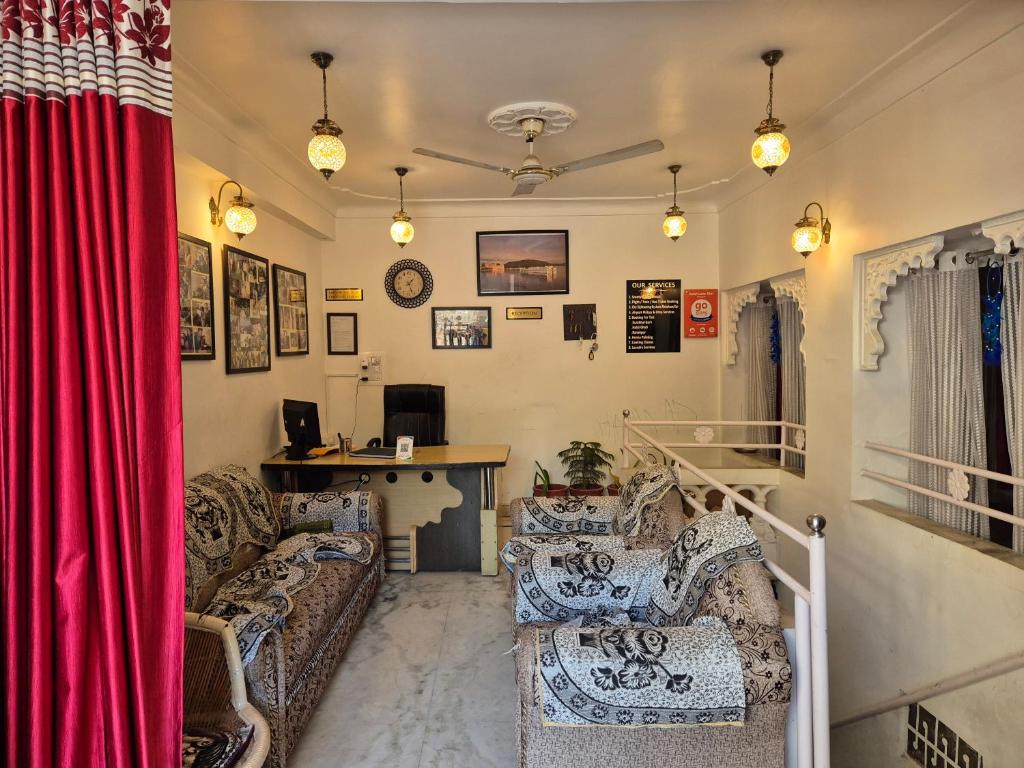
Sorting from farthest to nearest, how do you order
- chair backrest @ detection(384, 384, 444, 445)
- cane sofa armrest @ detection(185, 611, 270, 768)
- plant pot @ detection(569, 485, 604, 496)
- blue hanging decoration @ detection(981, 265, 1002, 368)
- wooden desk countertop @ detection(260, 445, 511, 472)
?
plant pot @ detection(569, 485, 604, 496) → chair backrest @ detection(384, 384, 444, 445) → wooden desk countertop @ detection(260, 445, 511, 472) → blue hanging decoration @ detection(981, 265, 1002, 368) → cane sofa armrest @ detection(185, 611, 270, 768)

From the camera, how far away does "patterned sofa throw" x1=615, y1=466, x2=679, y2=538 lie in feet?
9.70

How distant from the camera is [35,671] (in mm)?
1277

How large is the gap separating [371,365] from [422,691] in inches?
→ 138

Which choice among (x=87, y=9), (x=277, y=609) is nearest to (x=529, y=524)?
(x=277, y=609)

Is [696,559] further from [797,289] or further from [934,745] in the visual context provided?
[797,289]

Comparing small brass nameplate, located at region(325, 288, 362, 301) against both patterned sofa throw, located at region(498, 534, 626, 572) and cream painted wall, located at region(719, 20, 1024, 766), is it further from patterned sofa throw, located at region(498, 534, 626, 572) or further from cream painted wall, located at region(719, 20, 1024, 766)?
cream painted wall, located at region(719, 20, 1024, 766)

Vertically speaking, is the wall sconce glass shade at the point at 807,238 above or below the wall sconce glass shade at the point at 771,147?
below

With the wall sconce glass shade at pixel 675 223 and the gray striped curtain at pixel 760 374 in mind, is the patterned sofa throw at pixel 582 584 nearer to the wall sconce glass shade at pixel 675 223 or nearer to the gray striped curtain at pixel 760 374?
the wall sconce glass shade at pixel 675 223

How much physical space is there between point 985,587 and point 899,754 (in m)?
1.20

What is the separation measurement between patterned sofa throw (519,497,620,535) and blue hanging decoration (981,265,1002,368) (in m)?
2.06

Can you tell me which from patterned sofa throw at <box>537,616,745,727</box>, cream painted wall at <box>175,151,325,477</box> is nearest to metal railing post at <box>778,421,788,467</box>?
patterned sofa throw at <box>537,616,745,727</box>

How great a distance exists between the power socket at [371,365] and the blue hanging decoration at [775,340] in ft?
11.6

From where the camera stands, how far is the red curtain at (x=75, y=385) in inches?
50.9

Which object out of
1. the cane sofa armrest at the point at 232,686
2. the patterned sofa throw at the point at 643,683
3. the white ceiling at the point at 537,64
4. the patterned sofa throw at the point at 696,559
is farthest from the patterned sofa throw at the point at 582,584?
the white ceiling at the point at 537,64
